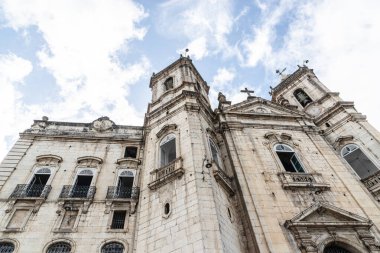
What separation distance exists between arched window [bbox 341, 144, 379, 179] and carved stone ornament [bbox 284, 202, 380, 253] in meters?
5.59

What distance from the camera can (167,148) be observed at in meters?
16.8

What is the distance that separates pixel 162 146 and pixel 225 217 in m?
6.15

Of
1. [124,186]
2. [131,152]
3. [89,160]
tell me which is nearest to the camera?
[124,186]

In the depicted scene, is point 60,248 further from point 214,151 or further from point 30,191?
point 214,151

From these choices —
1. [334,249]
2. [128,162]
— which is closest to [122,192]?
[128,162]

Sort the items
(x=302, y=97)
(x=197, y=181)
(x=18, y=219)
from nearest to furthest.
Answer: (x=197, y=181) < (x=18, y=219) < (x=302, y=97)

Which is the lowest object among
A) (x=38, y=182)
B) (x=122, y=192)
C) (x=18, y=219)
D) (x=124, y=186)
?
(x=18, y=219)

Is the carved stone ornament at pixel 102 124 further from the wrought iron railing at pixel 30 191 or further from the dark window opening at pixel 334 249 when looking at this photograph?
the dark window opening at pixel 334 249

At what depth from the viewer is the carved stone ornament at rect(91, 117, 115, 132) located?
68.8 feet

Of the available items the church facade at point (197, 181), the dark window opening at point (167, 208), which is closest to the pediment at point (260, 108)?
the church facade at point (197, 181)

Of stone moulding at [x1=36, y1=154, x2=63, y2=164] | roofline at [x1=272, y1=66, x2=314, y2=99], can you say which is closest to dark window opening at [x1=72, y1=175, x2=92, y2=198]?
stone moulding at [x1=36, y1=154, x2=63, y2=164]

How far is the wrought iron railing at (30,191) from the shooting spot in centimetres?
1504

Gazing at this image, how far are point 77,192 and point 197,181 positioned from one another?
7.63 metres

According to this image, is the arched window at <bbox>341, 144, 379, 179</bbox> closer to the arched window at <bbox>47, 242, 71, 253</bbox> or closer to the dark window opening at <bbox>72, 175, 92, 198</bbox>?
the dark window opening at <bbox>72, 175, 92, 198</bbox>
